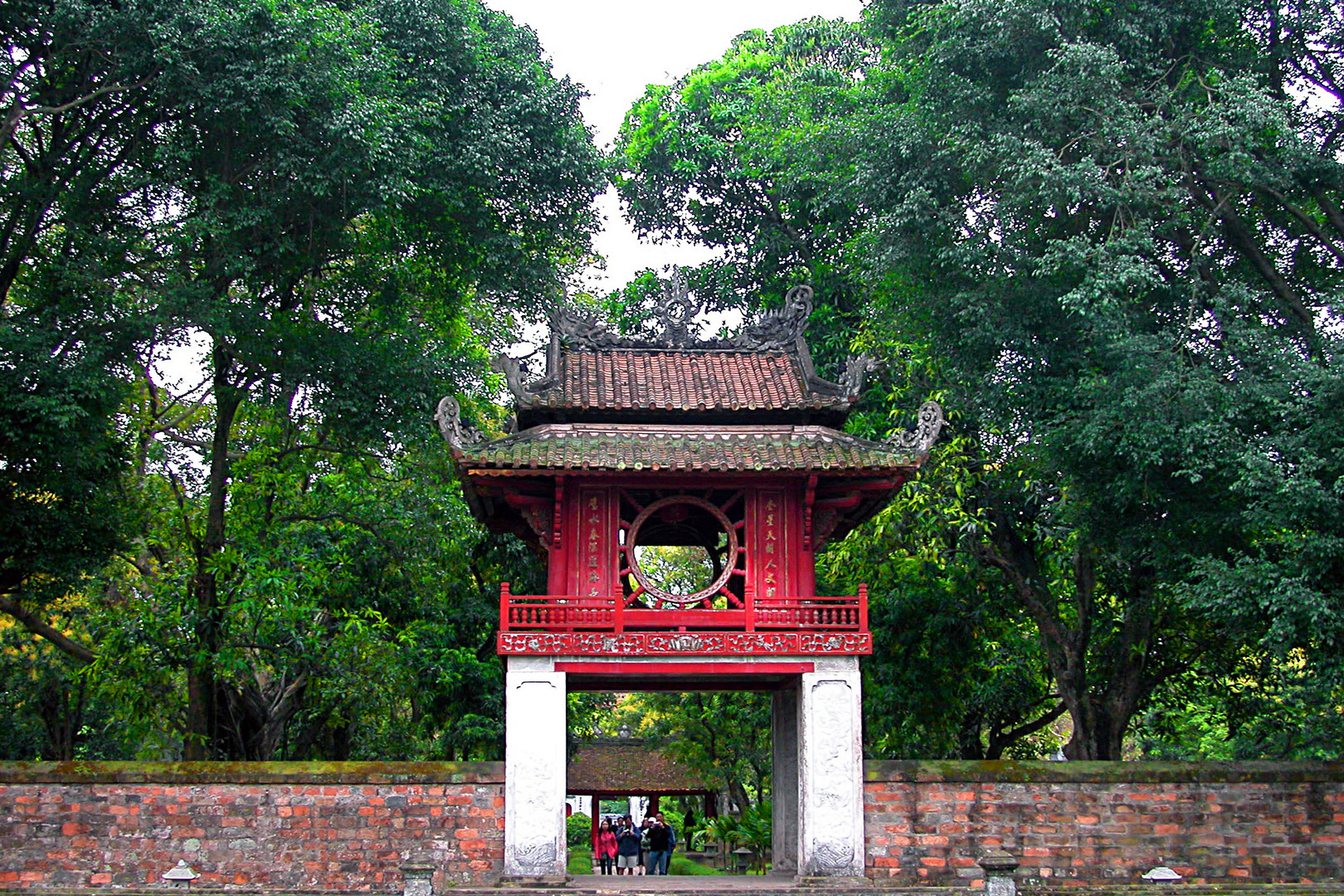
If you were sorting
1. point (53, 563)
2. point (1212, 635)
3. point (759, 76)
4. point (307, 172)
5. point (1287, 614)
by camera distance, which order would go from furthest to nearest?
point (759, 76), point (1212, 635), point (307, 172), point (53, 563), point (1287, 614)

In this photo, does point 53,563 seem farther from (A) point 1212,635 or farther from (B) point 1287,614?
(A) point 1212,635

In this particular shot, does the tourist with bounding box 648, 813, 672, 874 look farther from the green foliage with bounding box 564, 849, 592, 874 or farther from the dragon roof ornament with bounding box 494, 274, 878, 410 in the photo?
the dragon roof ornament with bounding box 494, 274, 878, 410

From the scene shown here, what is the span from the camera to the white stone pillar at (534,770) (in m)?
14.8

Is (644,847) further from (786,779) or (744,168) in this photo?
(744,168)

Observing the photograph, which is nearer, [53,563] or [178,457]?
[53,563]

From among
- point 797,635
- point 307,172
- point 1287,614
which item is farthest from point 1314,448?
point 307,172

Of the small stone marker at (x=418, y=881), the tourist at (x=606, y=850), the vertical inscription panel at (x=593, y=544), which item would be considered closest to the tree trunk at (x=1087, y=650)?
the vertical inscription panel at (x=593, y=544)

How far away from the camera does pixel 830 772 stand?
15.2 metres

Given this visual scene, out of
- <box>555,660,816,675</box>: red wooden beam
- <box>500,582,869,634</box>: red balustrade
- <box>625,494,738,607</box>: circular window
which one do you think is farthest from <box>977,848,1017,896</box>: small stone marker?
<box>625,494,738,607</box>: circular window

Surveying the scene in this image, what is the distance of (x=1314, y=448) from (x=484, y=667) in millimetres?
14323

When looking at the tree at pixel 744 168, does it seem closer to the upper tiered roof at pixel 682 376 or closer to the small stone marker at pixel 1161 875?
the upper tiered roof at pixel 682 376

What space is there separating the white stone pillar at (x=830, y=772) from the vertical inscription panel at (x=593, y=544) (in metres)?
2.95

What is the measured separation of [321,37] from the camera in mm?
17734

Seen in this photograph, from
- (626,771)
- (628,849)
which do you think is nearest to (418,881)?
(628,849)
